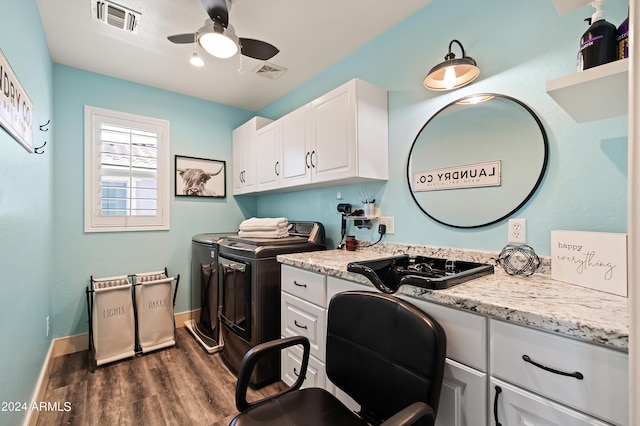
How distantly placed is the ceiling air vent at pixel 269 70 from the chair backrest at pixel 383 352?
2236mm

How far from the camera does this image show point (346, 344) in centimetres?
Answer: 115

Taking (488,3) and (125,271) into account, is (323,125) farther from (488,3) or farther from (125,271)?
(125,271)

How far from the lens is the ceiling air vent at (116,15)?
5.90 feet

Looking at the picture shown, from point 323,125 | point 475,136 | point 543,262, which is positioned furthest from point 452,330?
point 323,125

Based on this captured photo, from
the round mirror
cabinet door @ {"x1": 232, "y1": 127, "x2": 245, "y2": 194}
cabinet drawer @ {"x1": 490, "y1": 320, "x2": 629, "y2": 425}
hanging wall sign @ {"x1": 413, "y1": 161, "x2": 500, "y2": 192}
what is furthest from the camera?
cabinet door @ {"x1": 232, "y1": 127, "x2": 245, "y2": 194}

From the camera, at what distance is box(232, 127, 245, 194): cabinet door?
3.35 metres

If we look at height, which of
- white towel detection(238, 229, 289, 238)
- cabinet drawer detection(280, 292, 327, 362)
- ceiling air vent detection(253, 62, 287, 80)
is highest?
ceiling air vent detection(253, 62, 287, 80)

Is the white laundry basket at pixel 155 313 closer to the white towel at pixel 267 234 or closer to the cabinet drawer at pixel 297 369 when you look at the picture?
the white towel at pixel 267 234

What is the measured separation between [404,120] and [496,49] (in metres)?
0.62

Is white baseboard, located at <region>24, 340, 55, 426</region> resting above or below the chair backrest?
below

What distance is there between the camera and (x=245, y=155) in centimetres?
327

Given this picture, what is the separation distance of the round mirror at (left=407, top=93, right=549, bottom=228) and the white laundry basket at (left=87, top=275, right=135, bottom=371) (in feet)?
8.61

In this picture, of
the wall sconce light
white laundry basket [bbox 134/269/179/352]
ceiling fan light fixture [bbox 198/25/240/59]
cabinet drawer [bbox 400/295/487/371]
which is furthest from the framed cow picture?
cabinet drawer [bbox 400/295/487/371]

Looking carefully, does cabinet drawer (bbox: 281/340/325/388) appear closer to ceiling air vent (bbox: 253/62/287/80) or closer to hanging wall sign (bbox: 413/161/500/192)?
hanging wall sign (bbox: 413/161/500/192)
